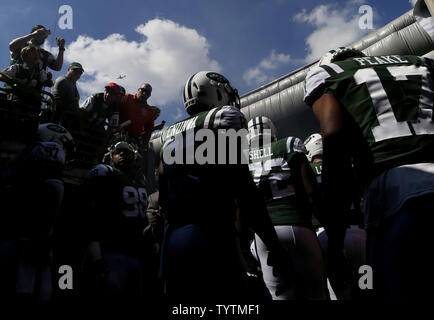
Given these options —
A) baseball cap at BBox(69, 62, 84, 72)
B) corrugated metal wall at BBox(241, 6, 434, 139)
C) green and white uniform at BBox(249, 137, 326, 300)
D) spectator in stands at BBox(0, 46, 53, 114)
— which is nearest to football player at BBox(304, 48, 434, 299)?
green and white uniform at BBox(249, 137, 326, 300)

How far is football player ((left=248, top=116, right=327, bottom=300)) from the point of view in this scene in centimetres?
220

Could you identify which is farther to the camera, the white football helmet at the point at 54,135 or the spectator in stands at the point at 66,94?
the spectator in stands at the point at 66,94

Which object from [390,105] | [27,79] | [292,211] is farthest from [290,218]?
[27,79]

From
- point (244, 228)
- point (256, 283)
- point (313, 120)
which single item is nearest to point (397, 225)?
point (256, 283)

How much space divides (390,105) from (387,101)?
24 mm

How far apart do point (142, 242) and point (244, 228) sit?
3.65ft

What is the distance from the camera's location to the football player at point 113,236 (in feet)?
8.35

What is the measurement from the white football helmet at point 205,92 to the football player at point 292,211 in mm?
813

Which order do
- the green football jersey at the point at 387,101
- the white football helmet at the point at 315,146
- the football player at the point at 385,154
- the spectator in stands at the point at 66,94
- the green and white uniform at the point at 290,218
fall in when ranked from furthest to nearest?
the spectator in stands at the point at 66,94, the white football helmet at the point at 315,146, the green and white uniform at the point at 290,218, the green football jersey at the point at 387,101, the football player at the point at 385,154

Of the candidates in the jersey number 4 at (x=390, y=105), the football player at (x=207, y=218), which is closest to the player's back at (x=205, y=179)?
the football player at (x=207, y=218)

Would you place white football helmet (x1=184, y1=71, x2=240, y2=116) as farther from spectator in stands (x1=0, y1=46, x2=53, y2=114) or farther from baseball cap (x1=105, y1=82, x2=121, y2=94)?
baseball cap (x1=105, y1=82, x2=121, y2=94)

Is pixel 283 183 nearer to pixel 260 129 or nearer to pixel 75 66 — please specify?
pixel 260 129

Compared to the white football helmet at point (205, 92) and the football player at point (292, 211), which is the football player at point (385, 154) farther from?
the football player at point (292, 211)

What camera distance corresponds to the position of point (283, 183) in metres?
2.53
